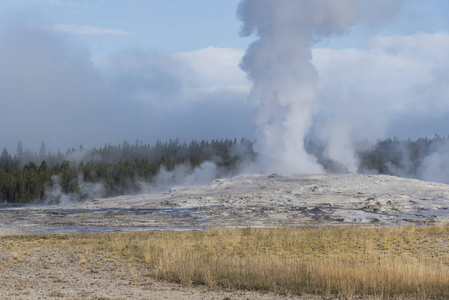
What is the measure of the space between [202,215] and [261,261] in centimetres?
3099

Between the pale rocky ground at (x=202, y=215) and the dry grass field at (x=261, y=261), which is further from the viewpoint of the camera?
the pale rocky ground at (x=202, y=215)

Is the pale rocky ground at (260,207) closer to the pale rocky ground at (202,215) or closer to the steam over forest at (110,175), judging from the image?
the pale rocky ground at (202,215)

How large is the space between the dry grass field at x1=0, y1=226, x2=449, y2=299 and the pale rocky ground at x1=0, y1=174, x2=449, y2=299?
233 mm

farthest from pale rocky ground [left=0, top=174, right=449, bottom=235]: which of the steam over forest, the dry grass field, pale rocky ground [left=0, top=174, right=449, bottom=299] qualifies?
the steam over forest

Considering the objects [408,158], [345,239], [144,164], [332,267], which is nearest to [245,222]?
[345,239]

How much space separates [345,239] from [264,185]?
36.5m

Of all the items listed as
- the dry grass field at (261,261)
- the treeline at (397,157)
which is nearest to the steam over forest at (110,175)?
the treeline at (397,157)

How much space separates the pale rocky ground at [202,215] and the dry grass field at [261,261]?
23 centimetres

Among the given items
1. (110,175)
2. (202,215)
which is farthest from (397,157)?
(202,215)

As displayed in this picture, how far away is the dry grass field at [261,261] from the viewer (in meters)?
16.1

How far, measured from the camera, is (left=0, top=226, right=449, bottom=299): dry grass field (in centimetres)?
1609

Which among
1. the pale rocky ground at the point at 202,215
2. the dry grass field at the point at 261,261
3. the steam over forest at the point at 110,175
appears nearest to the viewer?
the dry grass field at the point at 261,261

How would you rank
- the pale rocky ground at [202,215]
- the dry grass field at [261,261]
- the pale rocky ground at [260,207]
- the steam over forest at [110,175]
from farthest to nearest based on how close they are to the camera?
the steam over forest at [110,175], the pale rocky ground at [260,207], the pale rocky ground at [202,215], the dry grass field at [261,261]

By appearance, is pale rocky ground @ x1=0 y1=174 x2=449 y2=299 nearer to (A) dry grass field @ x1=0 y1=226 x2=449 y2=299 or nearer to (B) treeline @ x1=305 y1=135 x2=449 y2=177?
(A) dry grass field @ x1=0 y1=226 x2=449 y2=299
